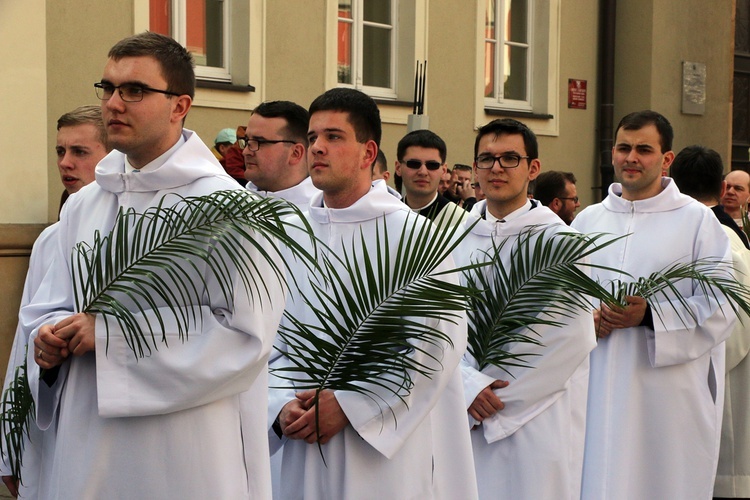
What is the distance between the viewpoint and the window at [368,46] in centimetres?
1328

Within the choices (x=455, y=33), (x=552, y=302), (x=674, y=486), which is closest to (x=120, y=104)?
(x=552, y=302)

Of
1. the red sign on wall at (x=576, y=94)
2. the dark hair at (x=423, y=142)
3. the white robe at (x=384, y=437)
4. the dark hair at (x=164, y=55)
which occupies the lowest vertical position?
the white robe at (x=384, y=437)

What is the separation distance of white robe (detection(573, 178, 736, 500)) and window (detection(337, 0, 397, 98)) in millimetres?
6886

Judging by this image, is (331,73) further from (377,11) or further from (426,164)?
(426,164)

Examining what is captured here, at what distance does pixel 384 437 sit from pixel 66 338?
4.21 ft

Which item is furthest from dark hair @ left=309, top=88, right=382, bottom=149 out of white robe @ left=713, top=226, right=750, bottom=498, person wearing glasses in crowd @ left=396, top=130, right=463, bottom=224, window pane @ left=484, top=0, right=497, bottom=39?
window pane @ left=484, top=0, right=497, bottom=39

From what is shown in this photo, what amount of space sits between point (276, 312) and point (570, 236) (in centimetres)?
200

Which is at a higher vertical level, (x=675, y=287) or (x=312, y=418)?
(x=675, y=287)

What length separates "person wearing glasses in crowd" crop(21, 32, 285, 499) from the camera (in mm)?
3723

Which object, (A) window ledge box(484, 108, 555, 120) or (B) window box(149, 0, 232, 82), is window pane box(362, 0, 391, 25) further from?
(B) window box(149, 0, 232, 82)

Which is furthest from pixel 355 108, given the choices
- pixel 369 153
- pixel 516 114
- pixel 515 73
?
pixel 515 73

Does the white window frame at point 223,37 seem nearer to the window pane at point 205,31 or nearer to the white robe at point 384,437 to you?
the window pane at point 205,31

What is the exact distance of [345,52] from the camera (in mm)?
13312

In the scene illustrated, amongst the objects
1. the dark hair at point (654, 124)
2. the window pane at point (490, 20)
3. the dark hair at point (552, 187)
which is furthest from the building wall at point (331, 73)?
the dark hair at point (654, 124)
